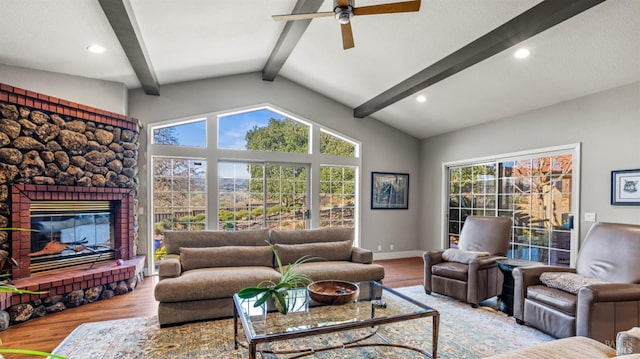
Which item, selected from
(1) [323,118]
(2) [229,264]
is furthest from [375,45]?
(2) [229,264]

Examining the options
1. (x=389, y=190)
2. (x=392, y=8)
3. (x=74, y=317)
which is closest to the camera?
(x=392, y=8)

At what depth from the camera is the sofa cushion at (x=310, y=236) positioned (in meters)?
4.21

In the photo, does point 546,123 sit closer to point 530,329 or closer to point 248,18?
point 530,329

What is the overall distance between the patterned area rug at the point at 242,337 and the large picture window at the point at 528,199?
5.95 ft

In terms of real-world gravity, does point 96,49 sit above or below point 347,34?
above

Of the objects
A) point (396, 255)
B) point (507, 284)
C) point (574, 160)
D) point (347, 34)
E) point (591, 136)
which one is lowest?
point (396, 255)

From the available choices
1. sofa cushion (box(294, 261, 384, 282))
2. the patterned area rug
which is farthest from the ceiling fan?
the patterned area rug

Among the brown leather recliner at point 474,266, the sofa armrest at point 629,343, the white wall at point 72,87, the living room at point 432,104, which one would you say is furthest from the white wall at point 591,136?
the white wall at point 72,87

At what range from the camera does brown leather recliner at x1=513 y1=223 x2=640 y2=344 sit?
104 inches

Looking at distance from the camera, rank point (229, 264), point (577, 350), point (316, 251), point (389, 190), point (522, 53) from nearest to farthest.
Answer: point (577, 350), point (522, 53), point (229, 264), point (316, 251), point (389, 190)

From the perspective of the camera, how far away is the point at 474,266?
375cm

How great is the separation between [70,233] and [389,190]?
205 inches

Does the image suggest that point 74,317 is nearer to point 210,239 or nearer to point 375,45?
point 210,239

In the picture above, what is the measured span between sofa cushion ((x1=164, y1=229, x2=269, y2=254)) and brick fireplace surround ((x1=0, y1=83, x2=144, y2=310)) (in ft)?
3.07
